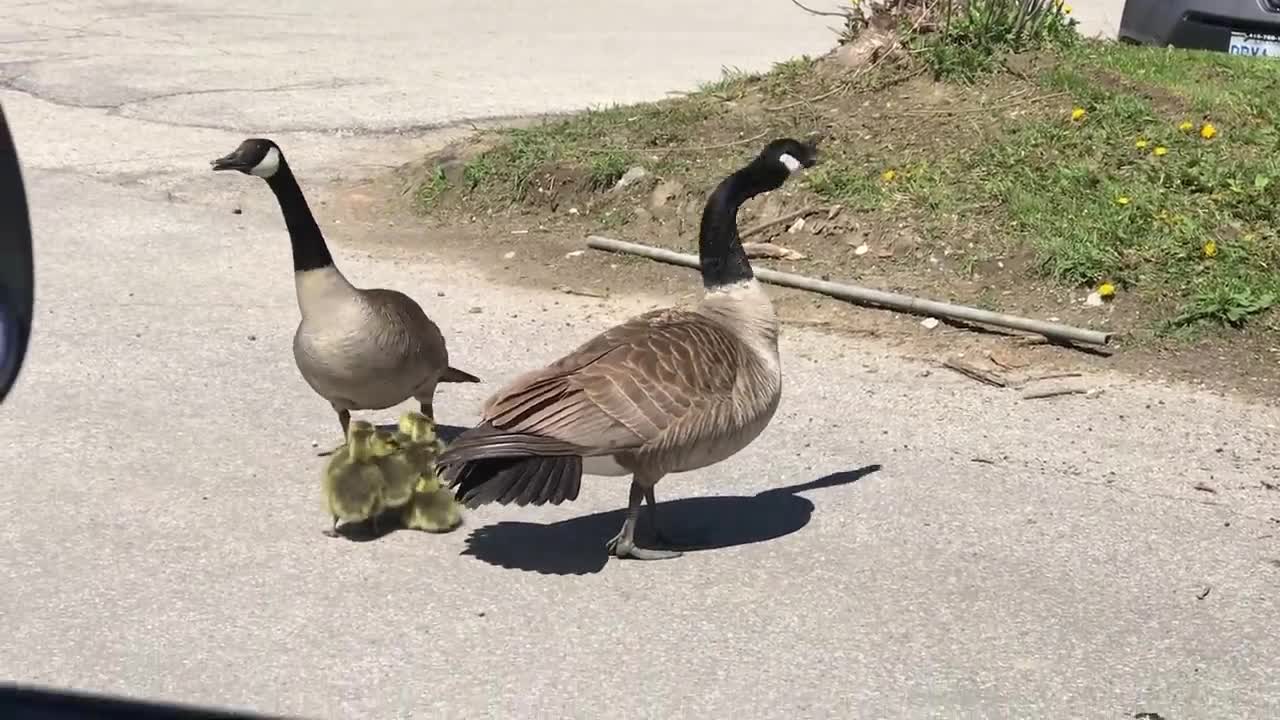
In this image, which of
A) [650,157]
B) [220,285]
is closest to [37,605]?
[220,285]

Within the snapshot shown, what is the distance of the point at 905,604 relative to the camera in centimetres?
448

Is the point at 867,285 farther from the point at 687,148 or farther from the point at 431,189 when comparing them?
the point at 431,189

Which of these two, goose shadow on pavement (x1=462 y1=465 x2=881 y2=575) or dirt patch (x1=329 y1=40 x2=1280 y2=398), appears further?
dirt patch (x1=329 y1=40 x2=1280 y2=398)

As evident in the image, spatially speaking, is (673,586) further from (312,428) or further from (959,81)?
(959,81)

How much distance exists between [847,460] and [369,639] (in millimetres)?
2114

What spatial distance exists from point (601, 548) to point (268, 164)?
6.46 feet

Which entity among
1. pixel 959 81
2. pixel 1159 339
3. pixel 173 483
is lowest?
pixel 173 483

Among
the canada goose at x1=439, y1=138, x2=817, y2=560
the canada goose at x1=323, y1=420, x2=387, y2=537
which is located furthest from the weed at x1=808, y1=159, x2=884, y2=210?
the canada goose at x1=323, y1=420, x2=387, y2=537

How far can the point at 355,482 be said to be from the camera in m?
4.85

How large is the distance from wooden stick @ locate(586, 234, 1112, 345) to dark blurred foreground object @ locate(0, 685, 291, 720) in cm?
392

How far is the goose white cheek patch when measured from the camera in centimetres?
554

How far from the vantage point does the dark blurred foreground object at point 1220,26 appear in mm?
10211

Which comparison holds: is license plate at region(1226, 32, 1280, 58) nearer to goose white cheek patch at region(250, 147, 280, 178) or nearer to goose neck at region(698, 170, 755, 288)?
goose neck at region(698, 170, 755, 288)

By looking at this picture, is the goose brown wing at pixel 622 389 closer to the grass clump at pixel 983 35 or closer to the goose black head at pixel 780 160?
the goose black head at pixel 780 160
